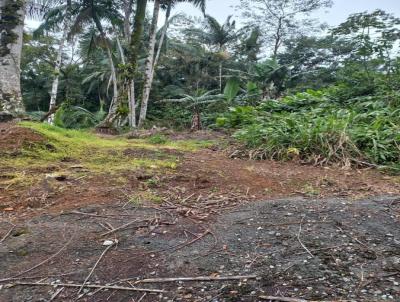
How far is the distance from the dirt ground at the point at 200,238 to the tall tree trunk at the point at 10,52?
204cm

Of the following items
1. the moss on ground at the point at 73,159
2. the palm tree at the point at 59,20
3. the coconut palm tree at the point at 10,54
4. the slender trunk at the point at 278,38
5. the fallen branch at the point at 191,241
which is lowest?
the fallen branch at the point at 191,241

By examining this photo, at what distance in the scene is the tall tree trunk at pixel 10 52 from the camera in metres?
4.48

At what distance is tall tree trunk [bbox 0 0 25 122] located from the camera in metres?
4.48

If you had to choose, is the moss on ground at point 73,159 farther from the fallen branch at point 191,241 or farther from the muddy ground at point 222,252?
the fallen branch at point 191,241

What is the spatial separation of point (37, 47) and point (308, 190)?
26.0 meters

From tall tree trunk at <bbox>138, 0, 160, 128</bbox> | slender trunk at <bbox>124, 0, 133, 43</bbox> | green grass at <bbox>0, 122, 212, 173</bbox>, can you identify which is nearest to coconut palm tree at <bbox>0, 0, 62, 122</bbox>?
green grass at <bbox>0, 122, 212, 173</bbox>

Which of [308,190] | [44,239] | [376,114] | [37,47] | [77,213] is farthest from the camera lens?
[37,47]

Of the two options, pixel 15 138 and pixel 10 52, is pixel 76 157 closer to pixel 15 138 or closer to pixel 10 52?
pixel 15 138

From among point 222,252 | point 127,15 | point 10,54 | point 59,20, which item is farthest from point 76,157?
point 59,20

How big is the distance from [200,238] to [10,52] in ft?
12.9

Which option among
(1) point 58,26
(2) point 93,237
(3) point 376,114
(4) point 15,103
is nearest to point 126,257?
(2) point 93,237

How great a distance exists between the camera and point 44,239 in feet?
6.49

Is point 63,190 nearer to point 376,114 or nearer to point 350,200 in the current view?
point 350,200

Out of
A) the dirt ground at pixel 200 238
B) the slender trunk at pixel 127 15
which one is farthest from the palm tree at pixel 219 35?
the dirt ground at pixel 200 238
